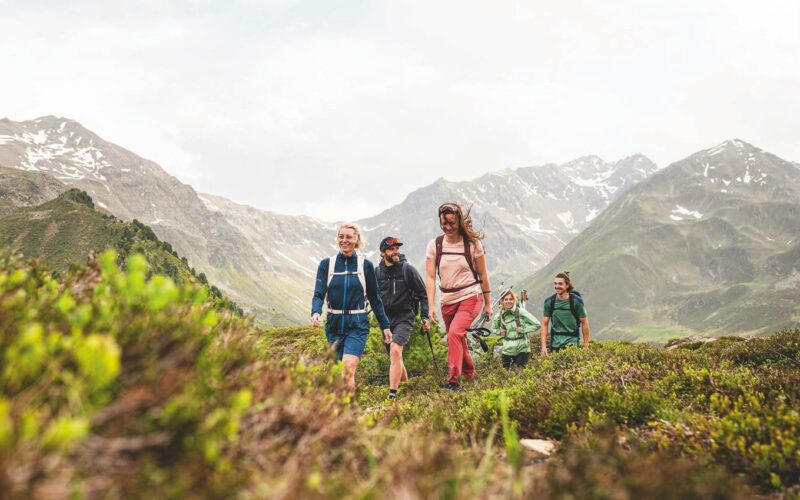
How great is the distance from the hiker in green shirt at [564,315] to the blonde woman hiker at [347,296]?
516 centimetres

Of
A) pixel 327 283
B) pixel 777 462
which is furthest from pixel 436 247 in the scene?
pixel 777 462

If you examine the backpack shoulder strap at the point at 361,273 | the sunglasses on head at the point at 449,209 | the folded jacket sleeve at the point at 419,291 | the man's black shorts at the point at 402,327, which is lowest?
the man's black shorts at the point at 402,327

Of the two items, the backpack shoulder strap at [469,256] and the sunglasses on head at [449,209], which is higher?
the sunglasses on head at [449,209]

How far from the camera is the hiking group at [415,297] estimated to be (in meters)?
7.82

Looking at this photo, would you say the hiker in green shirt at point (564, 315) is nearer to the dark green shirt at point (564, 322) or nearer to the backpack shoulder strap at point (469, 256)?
the dark green shirt at point (564, 322)

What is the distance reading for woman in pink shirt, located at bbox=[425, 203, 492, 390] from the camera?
865 centimetres

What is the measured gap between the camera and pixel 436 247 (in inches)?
363

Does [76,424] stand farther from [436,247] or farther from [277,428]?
[436,247]

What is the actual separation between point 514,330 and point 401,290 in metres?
3.95

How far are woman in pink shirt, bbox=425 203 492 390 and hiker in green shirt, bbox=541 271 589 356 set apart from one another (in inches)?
117

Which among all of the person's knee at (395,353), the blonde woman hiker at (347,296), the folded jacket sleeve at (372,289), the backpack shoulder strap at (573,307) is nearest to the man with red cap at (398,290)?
the person's knee at (395,353)

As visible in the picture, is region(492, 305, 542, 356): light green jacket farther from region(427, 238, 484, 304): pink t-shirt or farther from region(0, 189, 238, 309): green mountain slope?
region(0, 189, 238, 309): green mountain slope

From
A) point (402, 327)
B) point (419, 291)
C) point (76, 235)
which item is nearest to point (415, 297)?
point (419, 291)

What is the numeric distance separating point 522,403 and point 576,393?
618mm
